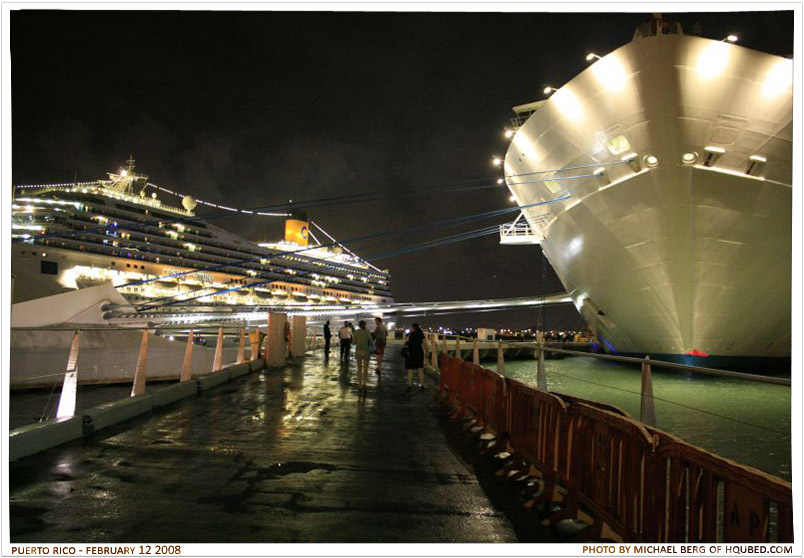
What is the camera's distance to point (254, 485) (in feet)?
13.5

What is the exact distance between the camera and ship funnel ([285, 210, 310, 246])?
8362cm

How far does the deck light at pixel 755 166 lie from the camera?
42.3ft

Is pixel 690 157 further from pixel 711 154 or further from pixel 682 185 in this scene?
pixel 682 185

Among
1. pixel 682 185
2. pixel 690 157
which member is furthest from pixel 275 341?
pixel 690 157

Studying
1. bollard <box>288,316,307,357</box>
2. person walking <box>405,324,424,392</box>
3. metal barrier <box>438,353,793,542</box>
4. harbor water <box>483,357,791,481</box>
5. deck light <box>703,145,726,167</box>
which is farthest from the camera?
bollard <box>288,316,307,357</box>

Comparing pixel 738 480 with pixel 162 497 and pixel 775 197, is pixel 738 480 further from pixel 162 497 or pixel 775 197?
pixel 775 197

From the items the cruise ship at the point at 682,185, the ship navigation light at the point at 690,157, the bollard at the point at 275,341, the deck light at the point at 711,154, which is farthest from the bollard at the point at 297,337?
the deck light at the point at 711,154

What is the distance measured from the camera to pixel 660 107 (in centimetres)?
1269

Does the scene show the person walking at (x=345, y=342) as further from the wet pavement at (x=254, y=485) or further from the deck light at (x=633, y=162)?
the wet pavement at (x=254, y=485)

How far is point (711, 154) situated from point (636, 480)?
12635 millimetres

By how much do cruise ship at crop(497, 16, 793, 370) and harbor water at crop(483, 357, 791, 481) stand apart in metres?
1.26

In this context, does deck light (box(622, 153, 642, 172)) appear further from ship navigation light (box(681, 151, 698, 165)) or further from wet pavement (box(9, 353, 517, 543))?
wet pavement (box(9, 353, 517, 543))

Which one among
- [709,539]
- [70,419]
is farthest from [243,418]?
[709,539]

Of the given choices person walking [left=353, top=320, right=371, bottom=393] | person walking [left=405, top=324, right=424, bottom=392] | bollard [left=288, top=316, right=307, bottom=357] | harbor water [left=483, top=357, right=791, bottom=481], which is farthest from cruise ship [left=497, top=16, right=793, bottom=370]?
bollard [left=288, top=316, right=307, bottom=357]
